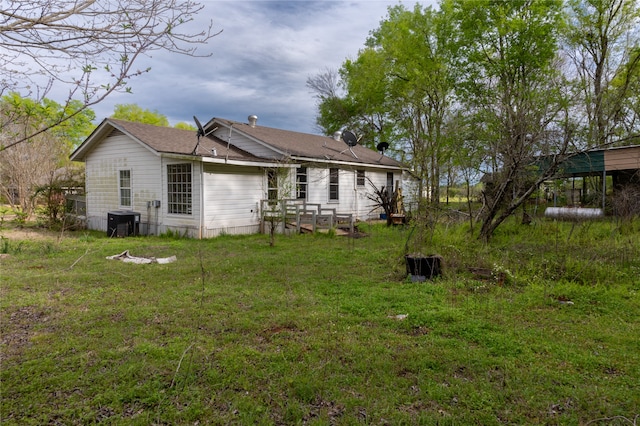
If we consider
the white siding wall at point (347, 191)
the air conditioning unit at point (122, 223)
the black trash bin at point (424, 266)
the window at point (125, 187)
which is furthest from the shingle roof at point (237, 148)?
the black trash bin at point (424, 266)

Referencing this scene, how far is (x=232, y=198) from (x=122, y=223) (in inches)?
146

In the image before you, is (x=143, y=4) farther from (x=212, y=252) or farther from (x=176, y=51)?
(x=212, y=252)

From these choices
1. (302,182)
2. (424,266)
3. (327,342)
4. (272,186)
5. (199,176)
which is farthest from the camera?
(302,182)

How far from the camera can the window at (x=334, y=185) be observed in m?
16.9

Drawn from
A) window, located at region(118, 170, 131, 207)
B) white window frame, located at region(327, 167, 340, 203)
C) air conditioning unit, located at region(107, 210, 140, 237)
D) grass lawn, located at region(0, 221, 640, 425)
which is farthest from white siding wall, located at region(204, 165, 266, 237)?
grass lawn, located at region(0, 221, 640, 425)

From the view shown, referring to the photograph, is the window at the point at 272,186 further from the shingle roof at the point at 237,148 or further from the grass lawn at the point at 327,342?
the grass lawn at the point at 327,342

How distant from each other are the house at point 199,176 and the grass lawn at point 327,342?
4.81 meters

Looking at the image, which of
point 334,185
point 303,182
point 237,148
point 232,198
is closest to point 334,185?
point 334,185

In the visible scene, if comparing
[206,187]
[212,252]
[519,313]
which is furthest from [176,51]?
[206,187]

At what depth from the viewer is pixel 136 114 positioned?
→ 43438 millimetres

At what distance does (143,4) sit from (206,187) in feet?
30.6

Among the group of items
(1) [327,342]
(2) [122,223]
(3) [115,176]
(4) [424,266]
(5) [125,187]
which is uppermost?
(3) [115,176]

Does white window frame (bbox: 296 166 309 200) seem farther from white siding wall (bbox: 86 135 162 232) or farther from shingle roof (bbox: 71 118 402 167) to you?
white siding wall (bbox: 86 135 162 232)

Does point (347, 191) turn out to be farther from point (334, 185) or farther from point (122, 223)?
point (122, 223)
